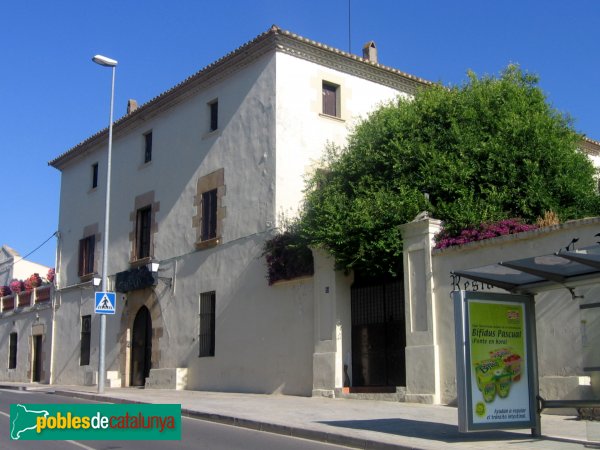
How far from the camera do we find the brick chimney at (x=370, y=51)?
79.8 ft

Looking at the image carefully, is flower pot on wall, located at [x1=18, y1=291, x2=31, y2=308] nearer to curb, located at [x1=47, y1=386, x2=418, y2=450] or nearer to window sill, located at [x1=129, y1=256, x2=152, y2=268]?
window sill, located at [x1=129, y1=256, x2=152, y2=268]

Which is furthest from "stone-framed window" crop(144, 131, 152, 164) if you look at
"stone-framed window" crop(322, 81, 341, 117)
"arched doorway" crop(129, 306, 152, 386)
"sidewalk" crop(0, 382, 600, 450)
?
"sidewalk" crop(0, 382, 600, 450)

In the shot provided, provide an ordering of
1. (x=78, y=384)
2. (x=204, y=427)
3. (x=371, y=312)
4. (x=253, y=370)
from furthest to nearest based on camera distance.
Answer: (x=78, y=384) < (x=253, y=370) < (x=371, y=312) < (x=204, y=427)

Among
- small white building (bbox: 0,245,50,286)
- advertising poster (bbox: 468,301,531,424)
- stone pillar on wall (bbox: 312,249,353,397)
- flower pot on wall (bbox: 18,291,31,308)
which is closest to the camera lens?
advertising poster (bbox: 468,301,531,424)

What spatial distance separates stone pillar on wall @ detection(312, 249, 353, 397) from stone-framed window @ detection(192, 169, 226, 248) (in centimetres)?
532

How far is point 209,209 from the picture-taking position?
23.4 m

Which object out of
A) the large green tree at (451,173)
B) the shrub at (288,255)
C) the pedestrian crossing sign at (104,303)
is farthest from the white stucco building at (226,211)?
the pedestrian crossing sign at (104,303)

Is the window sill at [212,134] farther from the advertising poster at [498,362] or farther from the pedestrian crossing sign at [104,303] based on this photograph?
the advertising poster at [498,362]

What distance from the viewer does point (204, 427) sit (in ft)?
41.0

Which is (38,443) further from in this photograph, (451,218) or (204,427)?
(451,218)

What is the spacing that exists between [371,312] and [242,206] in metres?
5.99

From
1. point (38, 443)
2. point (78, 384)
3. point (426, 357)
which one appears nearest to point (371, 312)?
point (426, 357)

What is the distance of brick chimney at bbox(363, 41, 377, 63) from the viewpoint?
24.3 meters

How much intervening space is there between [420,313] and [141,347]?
1341 cm
